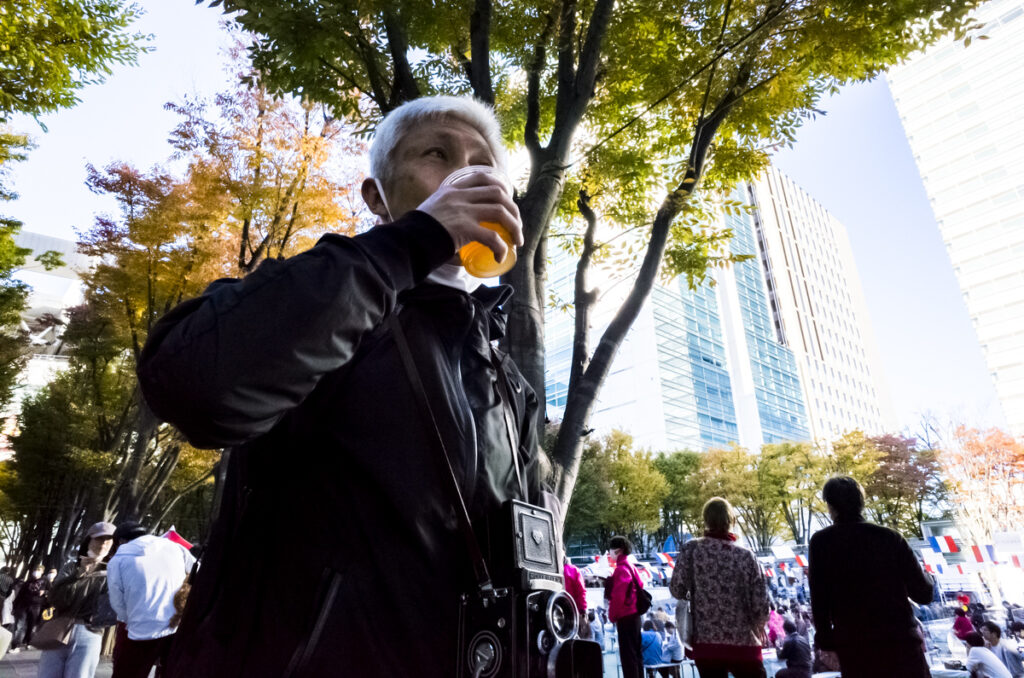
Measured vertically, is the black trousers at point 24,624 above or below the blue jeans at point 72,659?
below

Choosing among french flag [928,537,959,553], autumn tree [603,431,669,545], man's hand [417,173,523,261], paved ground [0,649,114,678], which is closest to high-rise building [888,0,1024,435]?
autumn tree [603,431,669,545]

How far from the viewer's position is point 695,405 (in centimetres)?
5544

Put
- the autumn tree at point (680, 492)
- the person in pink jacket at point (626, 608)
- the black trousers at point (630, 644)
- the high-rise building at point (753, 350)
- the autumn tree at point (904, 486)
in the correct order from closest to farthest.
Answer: the person in pink jacket at point (626, 608) < the black trousers at point (630, 644) < the autumn tree at point (904, 486) < the autumn tree at point (680, 492) < the high-rise building at point (753, 350)

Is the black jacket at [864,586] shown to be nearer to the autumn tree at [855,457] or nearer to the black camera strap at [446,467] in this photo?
the black camera strap at [446,467]

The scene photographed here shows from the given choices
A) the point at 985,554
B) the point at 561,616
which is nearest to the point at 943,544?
the point at 985,554

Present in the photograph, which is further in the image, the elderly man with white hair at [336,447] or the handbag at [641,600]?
the handbag at [641,600]

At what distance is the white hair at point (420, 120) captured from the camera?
136 centimetres

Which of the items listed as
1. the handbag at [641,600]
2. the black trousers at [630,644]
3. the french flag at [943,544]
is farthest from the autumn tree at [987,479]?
the handbag at [641,600]

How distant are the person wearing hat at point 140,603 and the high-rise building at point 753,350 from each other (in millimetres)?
33633

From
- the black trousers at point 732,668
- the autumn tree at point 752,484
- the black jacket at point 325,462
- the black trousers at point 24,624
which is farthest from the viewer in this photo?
the autumn tree at point 752,484

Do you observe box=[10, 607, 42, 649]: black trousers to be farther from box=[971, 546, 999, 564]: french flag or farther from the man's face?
box=[971, 546, 999, 564]: french flag

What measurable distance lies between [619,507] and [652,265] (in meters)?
32.5

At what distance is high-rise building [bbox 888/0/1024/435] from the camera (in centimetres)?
4431

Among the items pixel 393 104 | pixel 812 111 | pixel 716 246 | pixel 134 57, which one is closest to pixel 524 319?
pixel 393 104
